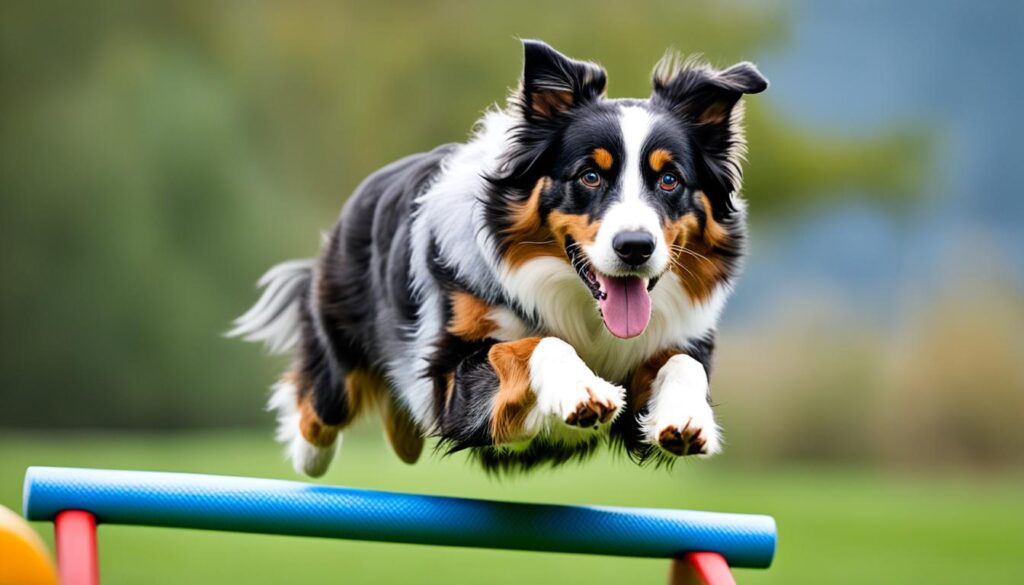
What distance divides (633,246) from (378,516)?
1032 millimetres

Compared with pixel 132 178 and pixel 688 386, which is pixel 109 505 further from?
pixel 132 178

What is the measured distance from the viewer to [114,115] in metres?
14.7

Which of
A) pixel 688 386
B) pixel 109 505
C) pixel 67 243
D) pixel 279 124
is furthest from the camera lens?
pixel 279 124

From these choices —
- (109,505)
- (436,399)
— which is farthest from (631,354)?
(109,505)

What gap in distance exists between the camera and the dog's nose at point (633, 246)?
3.44m

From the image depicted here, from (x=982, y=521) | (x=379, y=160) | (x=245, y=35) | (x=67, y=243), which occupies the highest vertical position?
(x=245, y=35)

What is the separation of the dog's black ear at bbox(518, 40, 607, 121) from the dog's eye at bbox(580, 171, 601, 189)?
0.29m

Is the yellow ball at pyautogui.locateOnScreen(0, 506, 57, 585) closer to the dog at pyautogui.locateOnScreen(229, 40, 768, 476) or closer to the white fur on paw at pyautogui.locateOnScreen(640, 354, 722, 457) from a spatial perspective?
the dog at pyautogui.locateOnScreen(229, 40, 768, 476)

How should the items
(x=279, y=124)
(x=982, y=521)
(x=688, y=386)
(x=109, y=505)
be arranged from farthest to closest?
(x=279, y=124) < (x=982, y=521) < (x=688, y=386) < (x=109, y=505)

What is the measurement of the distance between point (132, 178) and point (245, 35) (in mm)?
2739

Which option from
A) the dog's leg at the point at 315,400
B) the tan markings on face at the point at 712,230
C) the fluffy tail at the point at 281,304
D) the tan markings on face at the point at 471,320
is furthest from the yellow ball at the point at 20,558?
the fluffy tail at the point at 281,304

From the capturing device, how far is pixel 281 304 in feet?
18.6

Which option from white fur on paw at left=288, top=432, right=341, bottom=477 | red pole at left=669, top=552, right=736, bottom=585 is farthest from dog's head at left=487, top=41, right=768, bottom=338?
white fur on paw at left=288, top=432, right=341, bottom=477

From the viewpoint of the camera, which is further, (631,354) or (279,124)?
(279,124)
